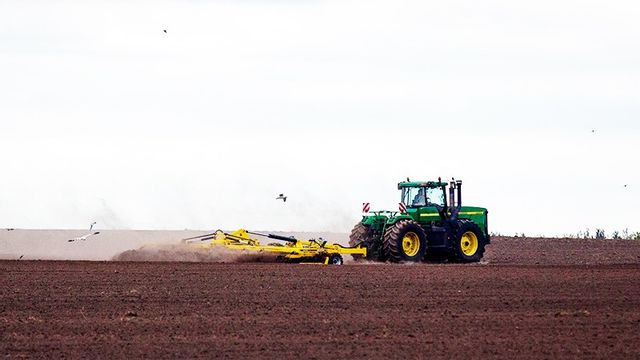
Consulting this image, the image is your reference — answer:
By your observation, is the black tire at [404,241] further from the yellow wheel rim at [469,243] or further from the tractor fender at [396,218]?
the yellow wheel rim at [469,243]

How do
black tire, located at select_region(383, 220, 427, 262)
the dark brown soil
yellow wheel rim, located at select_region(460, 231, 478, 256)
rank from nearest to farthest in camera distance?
the dark brown soil < black tire, located at select_region(383, 220, 427, 262) < yellow wheel rim, located at select_region(460, 231, 478, 256)

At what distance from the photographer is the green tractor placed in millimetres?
34031

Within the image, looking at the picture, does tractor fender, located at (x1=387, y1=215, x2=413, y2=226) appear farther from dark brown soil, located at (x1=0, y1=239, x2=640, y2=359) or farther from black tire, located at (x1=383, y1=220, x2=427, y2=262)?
dark brown soil, located at (x1=0, y1=239, x2=640, y2=359)

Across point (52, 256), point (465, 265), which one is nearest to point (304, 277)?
point (465, 265)

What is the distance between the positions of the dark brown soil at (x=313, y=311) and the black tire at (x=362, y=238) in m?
2.51

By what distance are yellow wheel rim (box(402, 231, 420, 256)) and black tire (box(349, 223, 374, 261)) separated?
1131mm

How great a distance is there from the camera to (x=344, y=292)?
24766mm

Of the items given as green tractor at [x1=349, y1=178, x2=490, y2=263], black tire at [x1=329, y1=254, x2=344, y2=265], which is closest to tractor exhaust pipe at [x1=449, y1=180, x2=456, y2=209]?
green tractor at [x1=349, y1=178, x2=490, y2=263]

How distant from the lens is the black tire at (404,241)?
109 ft

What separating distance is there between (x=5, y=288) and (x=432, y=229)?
45.0 ft

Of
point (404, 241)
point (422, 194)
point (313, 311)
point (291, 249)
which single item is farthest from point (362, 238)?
point (313, 311)

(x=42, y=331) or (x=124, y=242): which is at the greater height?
(x=124, y=242)

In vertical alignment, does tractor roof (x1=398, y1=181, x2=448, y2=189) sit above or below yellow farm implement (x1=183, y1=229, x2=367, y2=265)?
above

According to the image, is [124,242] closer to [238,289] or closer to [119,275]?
[119,275]
